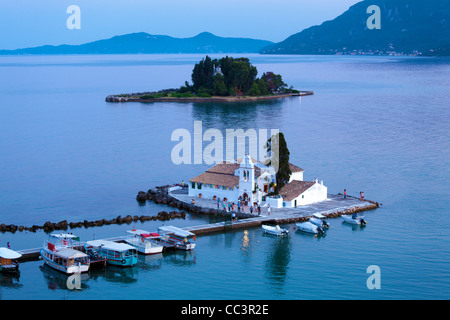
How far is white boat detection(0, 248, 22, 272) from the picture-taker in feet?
128

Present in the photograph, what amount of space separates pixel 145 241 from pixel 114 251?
298 centimetres

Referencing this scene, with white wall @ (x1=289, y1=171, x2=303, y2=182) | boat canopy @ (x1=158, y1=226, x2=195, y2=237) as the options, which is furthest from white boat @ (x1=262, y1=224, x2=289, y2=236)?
white wall @ (x1=289, y1=171, x2=303, y2=182)

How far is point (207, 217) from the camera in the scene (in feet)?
168

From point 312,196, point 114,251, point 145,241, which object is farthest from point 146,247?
point 312,196

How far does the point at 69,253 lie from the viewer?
39.7 m

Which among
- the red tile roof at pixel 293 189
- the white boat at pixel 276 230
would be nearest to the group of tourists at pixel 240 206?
the red tile roof at pixel 293 189

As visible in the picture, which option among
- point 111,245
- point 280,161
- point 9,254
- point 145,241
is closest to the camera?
point 9,254

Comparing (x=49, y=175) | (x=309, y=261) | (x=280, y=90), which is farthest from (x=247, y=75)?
(x=309, y=261)

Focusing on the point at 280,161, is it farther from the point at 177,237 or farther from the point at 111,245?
the point at 111,245

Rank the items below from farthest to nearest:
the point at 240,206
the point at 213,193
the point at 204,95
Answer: the point at 204,95
the point at 213,193
the point at 240,206

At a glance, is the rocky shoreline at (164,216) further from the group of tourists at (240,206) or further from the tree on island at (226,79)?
the tree on island at (226,79)
